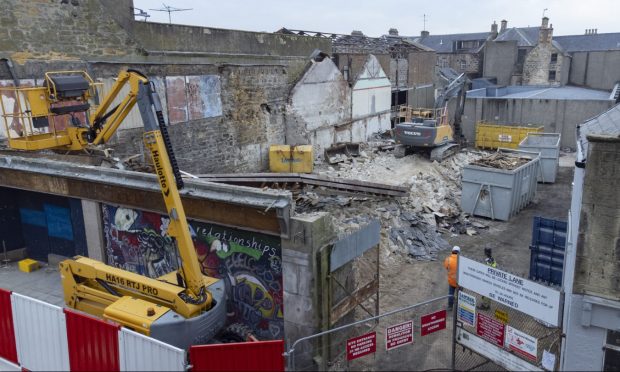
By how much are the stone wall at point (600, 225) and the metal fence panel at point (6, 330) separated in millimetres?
9562

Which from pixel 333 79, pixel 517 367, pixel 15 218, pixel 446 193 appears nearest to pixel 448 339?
pixel 517 367

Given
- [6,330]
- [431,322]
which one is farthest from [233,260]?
[6,330]

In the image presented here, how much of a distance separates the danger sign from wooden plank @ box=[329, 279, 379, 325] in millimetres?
1073

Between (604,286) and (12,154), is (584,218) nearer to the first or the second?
(604,286)

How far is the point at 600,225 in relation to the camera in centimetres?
729

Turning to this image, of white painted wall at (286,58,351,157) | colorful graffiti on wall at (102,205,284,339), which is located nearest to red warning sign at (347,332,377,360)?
colorful graffiti on wall at (102,205,284,339)

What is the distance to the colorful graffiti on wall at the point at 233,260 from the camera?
9.48 m

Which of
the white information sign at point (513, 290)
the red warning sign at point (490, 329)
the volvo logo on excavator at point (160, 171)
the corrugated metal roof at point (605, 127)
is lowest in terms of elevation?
the red warning sign at point (490, 329)

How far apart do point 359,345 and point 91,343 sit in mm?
4461

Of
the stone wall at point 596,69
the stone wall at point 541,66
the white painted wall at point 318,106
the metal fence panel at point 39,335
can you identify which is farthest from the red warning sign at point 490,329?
the stone wall at point 541,66

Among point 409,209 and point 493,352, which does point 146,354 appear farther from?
point 409,209

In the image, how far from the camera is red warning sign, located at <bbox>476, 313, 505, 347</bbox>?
8242mm

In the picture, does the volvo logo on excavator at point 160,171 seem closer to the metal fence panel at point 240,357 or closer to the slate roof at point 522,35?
the metal fence panel at point 240,357

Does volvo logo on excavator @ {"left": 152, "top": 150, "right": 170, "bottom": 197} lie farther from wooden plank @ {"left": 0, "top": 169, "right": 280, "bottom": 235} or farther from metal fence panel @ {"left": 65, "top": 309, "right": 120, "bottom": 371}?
metal fence panel @ {"left": 65, "top": 309, "right": 120, "bottom": 371}
